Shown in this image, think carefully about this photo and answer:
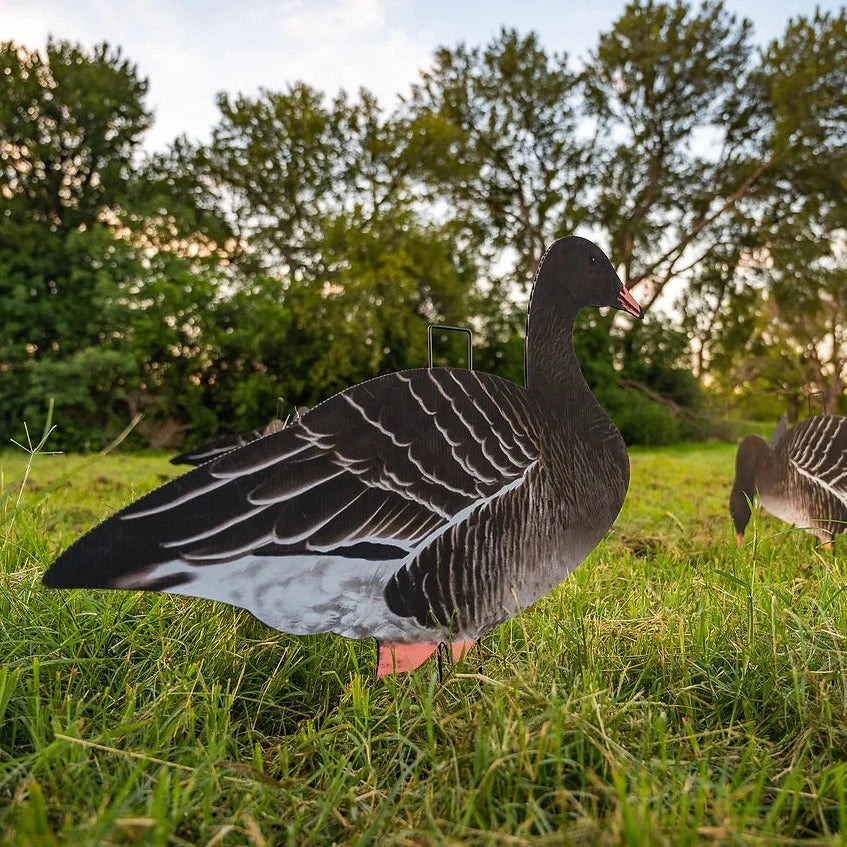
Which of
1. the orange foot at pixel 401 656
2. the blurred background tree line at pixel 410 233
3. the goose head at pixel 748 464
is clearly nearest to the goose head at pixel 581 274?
the orange foot at pixel 401 656

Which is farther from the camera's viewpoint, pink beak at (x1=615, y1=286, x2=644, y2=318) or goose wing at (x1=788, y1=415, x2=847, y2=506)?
goose wing at (x1=788, y1=415, x2=847, y2=506)

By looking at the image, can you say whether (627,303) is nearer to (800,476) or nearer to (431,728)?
(431,728)

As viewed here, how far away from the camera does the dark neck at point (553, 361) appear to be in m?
1.98

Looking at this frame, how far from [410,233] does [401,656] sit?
12516 mm

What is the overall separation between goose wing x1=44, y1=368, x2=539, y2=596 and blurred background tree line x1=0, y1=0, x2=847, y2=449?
36.9 ft

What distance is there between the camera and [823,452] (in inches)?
139

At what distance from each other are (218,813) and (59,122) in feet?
48.0

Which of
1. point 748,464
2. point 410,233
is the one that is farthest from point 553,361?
point 410,233

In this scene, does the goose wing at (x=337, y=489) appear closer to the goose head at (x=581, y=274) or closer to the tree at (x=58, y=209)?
the goose head at (x=581, y=274)

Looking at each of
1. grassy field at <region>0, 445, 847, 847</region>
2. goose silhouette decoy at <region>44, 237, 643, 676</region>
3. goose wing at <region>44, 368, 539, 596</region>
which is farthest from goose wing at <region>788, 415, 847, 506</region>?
goose wing at <region>44, 368, 539, 596</region>

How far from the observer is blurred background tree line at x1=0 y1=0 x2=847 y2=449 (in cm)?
1270

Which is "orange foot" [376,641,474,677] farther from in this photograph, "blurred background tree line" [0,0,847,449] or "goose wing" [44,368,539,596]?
"blurred background tree line" [0,0,847,449]

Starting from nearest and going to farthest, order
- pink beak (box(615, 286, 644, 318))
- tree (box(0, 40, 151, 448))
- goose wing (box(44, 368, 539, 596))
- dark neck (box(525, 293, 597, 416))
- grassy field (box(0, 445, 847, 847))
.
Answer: grassy field (box(0, 445, 847, 847)), goose wing (box(44, 368, 539, 596)), dark neck (box(525, 293, 597, 416)), pink beak (box(615, 286, 644, 318)), tree (box(0, 40, 151, 448))

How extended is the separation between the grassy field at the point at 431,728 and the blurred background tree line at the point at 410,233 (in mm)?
10969
